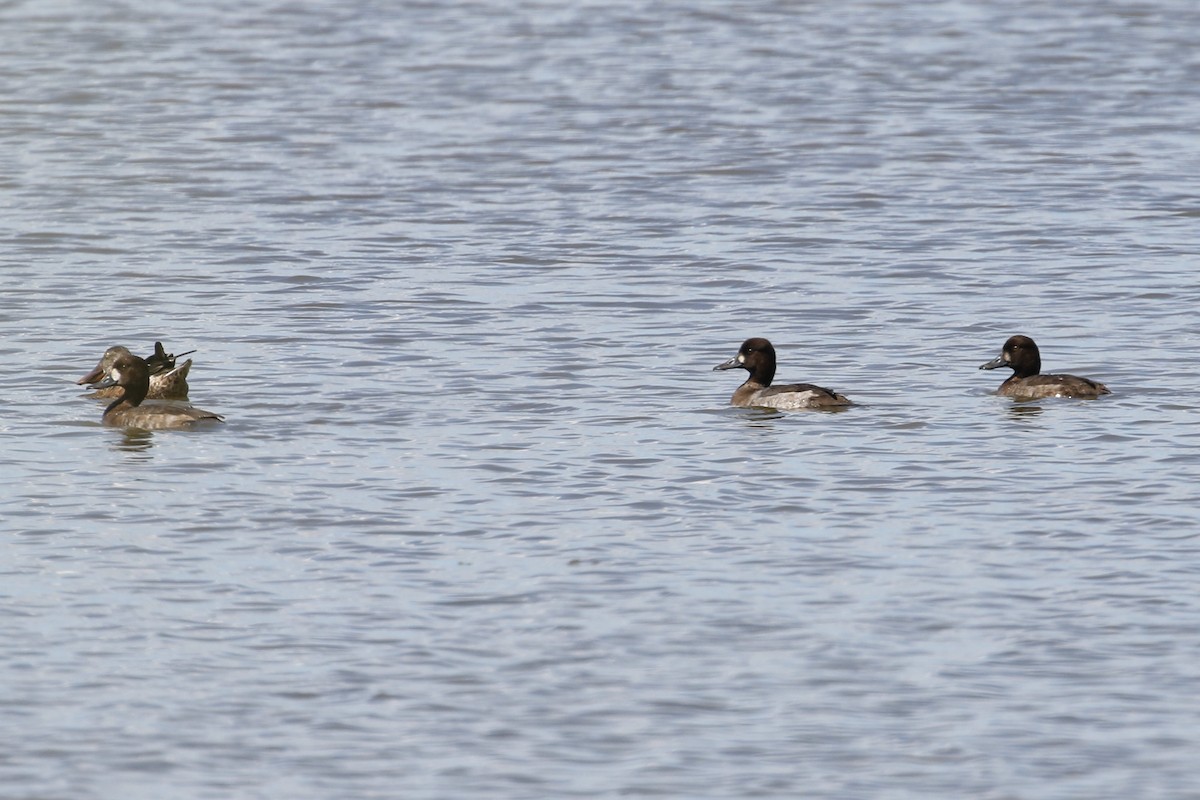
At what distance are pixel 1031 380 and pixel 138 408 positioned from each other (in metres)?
6.72

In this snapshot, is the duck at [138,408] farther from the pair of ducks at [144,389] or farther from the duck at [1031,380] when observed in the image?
the duck at [1031,380]

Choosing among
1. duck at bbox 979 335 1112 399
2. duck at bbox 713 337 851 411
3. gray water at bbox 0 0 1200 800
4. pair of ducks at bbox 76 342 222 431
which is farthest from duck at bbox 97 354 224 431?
duck at bbox 979 335 1112 399

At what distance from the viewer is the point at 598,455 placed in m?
16.0

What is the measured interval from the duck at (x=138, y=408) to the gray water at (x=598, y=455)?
0.15 meters

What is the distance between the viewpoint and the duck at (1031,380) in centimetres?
1766

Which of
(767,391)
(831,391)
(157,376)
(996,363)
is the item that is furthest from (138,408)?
(996,363)

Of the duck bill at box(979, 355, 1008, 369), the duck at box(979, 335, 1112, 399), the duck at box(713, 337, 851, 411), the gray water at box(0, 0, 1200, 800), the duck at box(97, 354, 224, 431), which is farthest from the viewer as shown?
the duck bill at box(979, 355, 1008, 369)

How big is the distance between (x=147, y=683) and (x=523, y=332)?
9.24 m

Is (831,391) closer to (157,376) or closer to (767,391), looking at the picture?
(767,391)

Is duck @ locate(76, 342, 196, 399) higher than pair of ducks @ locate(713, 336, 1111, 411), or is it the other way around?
duck @ locate(76, 342, 196, 399)

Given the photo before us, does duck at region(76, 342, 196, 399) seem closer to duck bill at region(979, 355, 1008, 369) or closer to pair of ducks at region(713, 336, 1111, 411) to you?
pair of ducks at region(713, 336, 1111, 411)

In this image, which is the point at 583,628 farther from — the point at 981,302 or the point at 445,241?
the point at 445,241

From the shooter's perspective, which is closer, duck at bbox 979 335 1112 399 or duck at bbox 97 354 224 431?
duck at bbox 97 354 224 431

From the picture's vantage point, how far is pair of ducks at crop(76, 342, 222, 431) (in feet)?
55.7
